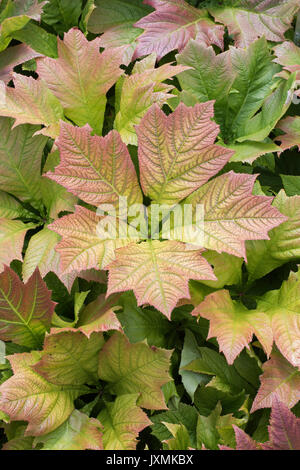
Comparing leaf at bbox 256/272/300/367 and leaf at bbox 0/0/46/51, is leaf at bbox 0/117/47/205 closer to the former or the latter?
leaf at bbox 0/0/46/51

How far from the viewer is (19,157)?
0.74 m

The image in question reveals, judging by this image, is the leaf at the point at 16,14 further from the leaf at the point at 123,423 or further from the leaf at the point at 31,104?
the leaf at the point at 123,423

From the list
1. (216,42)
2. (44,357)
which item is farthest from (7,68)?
(44,357)

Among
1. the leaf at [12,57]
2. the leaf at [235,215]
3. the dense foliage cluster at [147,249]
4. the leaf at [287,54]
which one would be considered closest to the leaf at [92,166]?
the dense foliage cluster at [147,249]

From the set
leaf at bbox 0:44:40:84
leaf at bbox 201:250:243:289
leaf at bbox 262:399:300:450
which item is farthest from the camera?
leaf at bbox 0:44:40:84

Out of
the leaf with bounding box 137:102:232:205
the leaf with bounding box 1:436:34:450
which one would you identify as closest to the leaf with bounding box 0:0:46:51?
the leaf with bounding box 137:102:232:205

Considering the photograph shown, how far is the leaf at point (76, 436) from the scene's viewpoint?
615mm

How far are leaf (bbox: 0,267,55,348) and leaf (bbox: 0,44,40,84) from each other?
354mm

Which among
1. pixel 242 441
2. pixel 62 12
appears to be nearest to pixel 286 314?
pixel 242 441

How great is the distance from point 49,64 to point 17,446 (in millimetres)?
579

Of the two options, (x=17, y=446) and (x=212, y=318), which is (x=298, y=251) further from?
(x=17, y=446)

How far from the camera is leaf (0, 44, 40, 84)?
30.5 inches

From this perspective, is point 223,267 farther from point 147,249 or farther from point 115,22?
point 115,22

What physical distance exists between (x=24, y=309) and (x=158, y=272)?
0.67 ft
